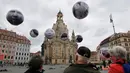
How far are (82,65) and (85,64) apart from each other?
0.07 m

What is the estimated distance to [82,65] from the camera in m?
3.29

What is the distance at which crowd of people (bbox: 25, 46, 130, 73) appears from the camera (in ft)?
10.7

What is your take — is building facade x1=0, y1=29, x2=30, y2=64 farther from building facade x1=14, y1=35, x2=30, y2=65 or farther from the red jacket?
the red jacket

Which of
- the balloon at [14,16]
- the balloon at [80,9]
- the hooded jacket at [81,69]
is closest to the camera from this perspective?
the hooded jacket at [81,69]

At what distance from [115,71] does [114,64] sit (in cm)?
18

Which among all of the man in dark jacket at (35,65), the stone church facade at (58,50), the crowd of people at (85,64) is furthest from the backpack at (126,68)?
the stone church facade at (58,50)

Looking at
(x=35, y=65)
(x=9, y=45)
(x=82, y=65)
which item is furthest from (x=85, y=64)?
(x=9, y=45)

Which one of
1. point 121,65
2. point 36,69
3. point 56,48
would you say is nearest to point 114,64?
point 121,65

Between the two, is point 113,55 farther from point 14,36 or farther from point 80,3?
point 14,36

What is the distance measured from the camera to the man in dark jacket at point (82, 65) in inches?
126

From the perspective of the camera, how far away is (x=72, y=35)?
12725 cm

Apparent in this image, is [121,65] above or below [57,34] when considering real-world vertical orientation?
below

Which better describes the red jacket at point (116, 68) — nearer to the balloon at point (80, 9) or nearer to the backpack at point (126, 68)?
the backpack at point (126, 68)

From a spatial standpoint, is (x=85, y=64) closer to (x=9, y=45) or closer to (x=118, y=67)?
(x=118, y=67)
